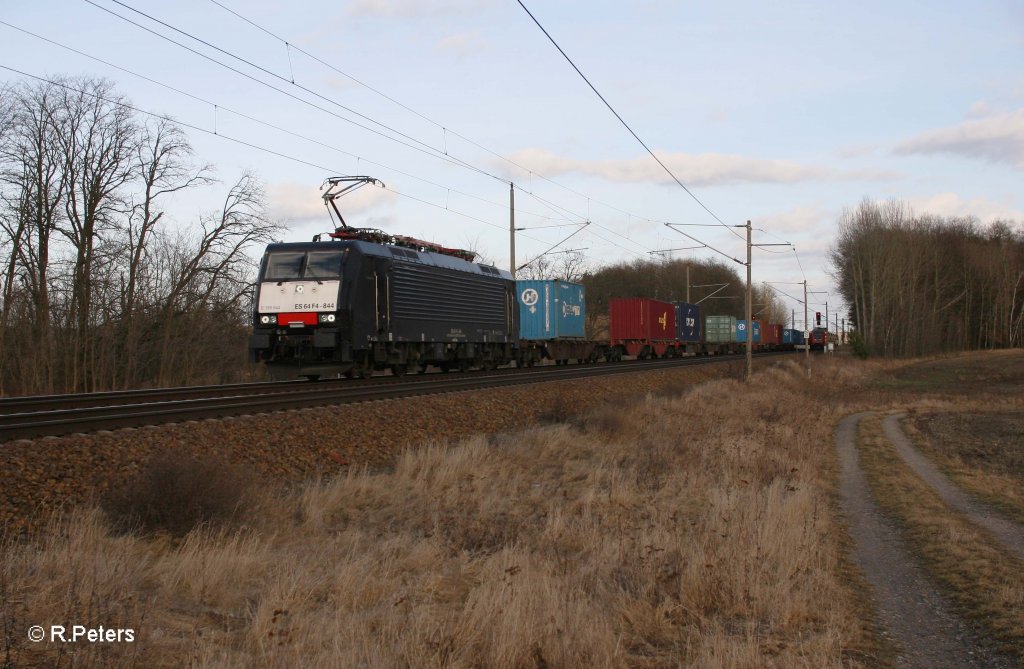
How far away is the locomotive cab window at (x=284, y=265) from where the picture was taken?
20688 mm

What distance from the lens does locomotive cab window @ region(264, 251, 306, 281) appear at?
67.9 feet

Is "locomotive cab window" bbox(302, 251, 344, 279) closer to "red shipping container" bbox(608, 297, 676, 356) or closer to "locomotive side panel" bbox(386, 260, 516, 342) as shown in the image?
"locomotive side panel" bbox(386, 260, 516, 342)

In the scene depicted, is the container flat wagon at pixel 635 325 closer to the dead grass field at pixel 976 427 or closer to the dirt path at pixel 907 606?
the dead grass field at pixel 976 427

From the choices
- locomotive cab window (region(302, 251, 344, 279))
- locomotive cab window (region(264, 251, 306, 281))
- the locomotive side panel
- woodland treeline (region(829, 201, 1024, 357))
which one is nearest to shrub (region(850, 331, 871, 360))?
woodland treeline (region(829, 201, 1024, 357))

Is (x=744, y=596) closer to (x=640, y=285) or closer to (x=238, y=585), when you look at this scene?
(x=238, y=585)

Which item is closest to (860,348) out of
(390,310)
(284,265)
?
(390,310)

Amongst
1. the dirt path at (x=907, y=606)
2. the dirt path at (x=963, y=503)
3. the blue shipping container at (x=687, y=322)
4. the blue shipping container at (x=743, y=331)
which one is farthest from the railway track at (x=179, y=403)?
the blue shipping container at (x=743, y=331)

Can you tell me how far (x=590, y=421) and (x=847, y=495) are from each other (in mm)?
4860

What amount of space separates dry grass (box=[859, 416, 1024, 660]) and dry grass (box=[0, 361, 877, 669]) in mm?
953

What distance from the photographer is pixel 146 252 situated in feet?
98.2

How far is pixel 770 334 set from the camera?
80188 mm

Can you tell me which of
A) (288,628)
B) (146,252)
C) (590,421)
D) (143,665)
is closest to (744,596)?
(288,628)

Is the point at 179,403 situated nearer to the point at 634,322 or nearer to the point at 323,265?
the point at 323,265

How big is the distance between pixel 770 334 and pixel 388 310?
211 ft
